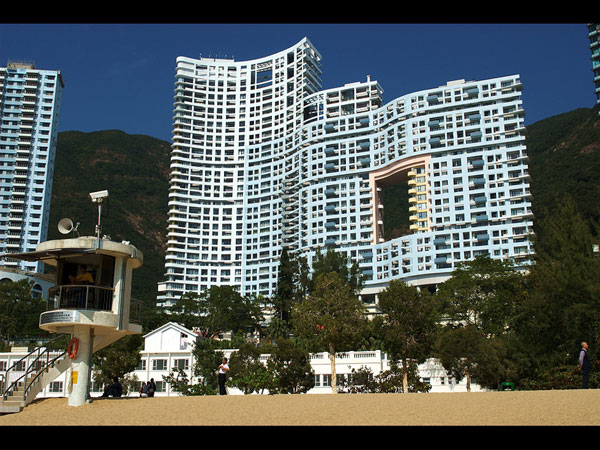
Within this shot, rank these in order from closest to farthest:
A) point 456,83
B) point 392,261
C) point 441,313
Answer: point 441,313
point 392,261
point 456,83

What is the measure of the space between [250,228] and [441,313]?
3001 inches

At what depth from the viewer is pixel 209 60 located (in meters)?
157

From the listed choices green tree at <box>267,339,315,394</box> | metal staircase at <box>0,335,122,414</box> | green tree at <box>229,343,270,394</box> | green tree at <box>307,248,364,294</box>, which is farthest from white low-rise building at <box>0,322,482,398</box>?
green tree at <box>307,248,364,294</box>

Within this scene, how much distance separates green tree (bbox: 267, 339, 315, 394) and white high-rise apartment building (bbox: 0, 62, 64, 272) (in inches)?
→ 4813


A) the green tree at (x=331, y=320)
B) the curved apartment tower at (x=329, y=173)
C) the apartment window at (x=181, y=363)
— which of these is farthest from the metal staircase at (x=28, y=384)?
the curved apartment tower at (x=329, y=173)

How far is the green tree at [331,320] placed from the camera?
38500 mm

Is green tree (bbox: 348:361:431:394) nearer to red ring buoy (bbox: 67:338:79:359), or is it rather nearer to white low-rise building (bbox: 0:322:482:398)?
white low-rise building (bbox: 0:322:482:398)

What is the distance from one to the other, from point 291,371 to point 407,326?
7.80 m

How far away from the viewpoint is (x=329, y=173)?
11831cm

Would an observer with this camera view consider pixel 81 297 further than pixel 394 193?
No

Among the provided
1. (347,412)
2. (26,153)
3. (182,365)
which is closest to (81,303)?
(347,412)

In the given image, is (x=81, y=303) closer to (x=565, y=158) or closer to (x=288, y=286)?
(x=288, y=286)
